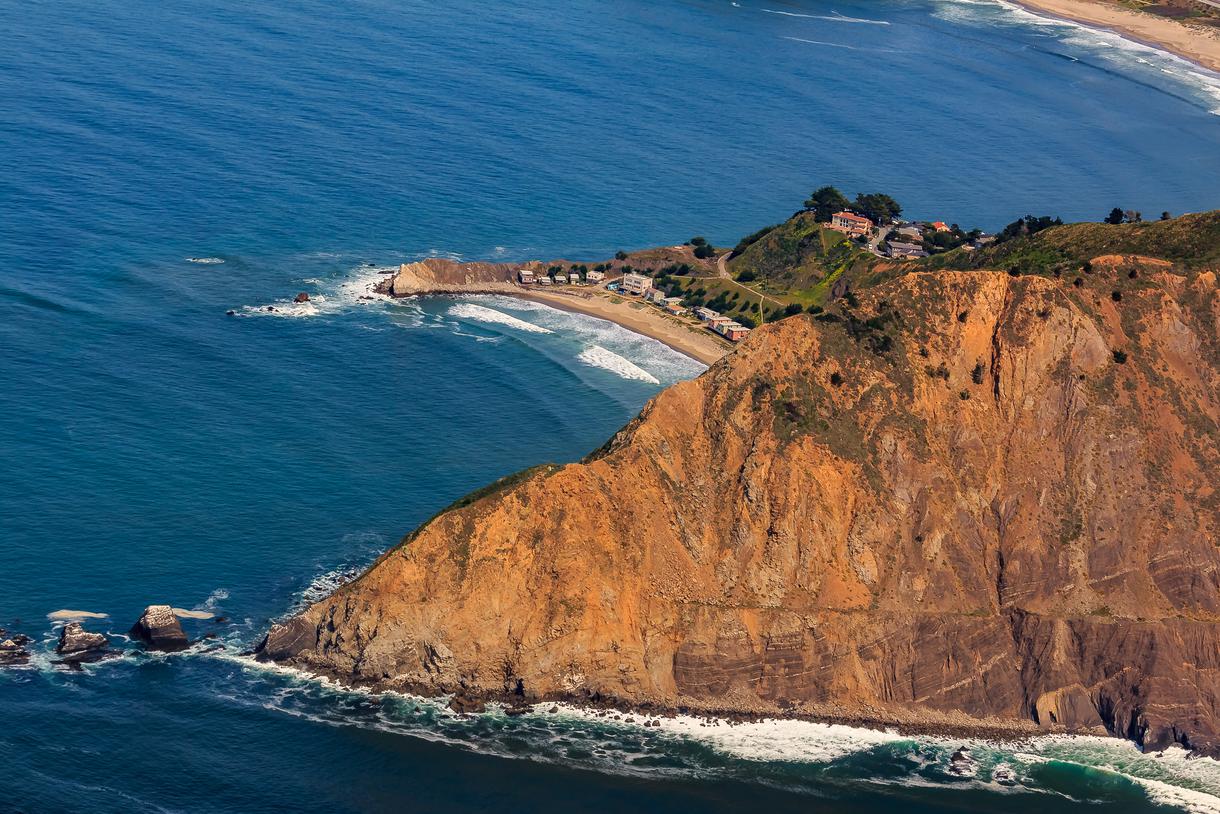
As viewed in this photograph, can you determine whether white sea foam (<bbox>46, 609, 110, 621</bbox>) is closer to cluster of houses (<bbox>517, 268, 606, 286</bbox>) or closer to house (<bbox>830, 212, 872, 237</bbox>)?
cluster of houses (<bbox>517, 268, 606, 286</bbox>)

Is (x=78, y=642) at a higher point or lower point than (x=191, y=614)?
lower

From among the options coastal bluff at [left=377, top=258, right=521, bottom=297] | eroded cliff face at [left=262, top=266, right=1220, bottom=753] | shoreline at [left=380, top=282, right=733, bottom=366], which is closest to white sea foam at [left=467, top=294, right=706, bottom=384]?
shoreline at [left=380, top=282, right=733, bottom=366]

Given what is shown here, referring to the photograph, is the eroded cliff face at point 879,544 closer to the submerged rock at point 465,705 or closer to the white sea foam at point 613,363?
the submerged rock at point 465,705

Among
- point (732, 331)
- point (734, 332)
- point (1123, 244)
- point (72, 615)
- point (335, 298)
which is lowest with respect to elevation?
point (72, 615)

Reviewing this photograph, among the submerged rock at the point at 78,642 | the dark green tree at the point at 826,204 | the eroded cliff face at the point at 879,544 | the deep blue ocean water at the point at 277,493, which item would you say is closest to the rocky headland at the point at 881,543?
the eroded cliff face at the point at 879,544

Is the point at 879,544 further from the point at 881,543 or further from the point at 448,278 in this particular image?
the point at 448,278

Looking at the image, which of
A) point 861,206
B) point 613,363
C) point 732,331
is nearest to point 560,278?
point 732,331
